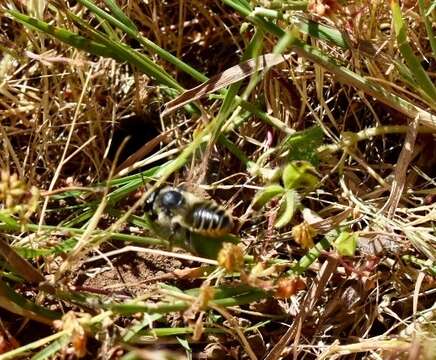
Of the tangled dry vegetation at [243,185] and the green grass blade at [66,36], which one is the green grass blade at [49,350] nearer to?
the tangled dry vegetation at [243,185]

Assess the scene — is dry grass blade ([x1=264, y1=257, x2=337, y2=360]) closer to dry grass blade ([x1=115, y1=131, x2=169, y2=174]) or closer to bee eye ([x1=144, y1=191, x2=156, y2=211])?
bee eye ([x1=144, y1=191, x2=156, y2=211])

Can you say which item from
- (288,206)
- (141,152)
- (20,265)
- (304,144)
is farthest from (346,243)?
(20,265)

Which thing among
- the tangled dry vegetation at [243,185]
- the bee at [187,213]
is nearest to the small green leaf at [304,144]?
the tangled dry vegetation at [243,185]

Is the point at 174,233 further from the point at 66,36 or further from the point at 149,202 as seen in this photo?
the point at 66,36

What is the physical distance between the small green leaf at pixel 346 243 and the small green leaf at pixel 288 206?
143 mm

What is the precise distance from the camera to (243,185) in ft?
7.77

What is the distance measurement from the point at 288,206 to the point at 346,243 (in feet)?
0.60

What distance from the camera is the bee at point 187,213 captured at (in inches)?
77.9

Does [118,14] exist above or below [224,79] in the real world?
above

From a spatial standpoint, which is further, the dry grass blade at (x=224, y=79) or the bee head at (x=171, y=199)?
the dry grass blade at (x=224, y=79)

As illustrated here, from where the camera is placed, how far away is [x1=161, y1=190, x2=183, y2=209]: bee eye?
81.2 inches

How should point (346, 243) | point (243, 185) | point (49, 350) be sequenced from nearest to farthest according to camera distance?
1. point (49, 350)
2. point (346, 243)
3. point (243, 185)

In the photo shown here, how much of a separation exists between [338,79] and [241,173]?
409 millimetres

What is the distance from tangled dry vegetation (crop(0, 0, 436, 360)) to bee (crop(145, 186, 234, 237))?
63 mm
